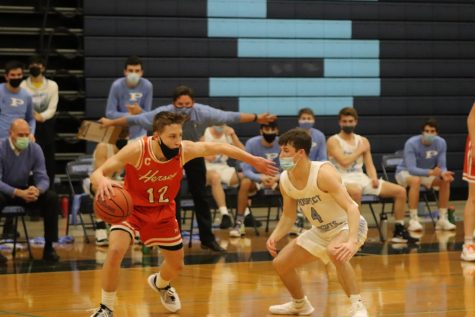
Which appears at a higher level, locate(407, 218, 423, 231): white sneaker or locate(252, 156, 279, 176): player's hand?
locate(252, 156, 279, 176): player's hand

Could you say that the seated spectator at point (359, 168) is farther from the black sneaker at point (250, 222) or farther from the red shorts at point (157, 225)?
the red shorts at point (157, 225)

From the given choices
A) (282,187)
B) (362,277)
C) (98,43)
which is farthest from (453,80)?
(282,187)

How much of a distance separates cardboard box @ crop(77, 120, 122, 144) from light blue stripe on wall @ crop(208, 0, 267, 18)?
3868mm

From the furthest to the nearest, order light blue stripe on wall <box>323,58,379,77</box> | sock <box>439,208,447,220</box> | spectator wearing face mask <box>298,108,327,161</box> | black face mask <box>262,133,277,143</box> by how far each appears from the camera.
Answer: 1. light blue stripe on wall <box>323,58,379,77</box>
2. sock <box>439,208,447,220</box>
3. black face mask <box>262,133,277,143</box>
4. spectator wearing face mask <box>298,108,327,161</box>

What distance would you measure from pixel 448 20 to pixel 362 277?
8.23 meters

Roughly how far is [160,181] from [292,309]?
3.72 ft

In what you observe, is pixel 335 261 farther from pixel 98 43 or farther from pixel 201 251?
pixel 98 43

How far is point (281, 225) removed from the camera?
619cm

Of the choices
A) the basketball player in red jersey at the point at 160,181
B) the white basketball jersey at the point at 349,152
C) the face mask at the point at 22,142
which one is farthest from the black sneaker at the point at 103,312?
the white basketball jersey at the point at 349,152

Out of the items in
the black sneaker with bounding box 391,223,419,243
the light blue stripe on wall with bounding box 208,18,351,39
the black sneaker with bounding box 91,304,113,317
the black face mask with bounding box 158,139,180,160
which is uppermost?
the light blue stripe on wall with bounding box 208,18,351,39

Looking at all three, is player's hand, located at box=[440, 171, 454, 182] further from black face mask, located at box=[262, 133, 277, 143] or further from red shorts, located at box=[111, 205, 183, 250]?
red shorts, located at box=[111, 205, 183, 250]

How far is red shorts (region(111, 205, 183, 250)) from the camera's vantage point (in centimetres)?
625

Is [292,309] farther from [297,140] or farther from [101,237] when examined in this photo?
[101,237]

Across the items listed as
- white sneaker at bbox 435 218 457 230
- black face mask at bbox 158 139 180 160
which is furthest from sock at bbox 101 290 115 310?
white sneaker at bbox 435 218 457 230
